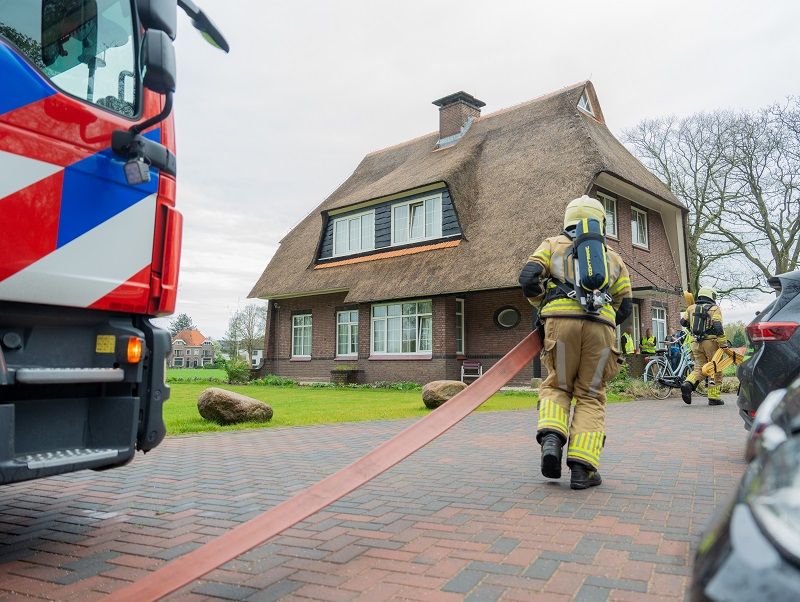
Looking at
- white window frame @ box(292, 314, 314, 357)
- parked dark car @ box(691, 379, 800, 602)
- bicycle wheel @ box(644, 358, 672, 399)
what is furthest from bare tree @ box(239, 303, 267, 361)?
parked dark car @ box(691, 379, 800, 602)

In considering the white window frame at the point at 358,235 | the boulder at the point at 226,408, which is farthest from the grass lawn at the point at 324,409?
the white window frame at the point at 358,235

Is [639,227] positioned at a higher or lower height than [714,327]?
higher

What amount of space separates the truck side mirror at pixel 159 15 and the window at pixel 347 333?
63.9ft

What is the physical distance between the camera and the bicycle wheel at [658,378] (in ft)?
47.6

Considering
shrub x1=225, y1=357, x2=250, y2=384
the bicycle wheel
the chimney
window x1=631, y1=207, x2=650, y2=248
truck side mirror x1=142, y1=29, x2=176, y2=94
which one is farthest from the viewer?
the chimney

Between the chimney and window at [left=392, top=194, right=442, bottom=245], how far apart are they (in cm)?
447

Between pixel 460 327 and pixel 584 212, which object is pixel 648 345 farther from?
pixel 584 212

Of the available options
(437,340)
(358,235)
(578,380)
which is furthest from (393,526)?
(358,235)

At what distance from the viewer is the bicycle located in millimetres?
13953

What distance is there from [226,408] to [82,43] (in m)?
6.84

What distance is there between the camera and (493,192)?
793 inches

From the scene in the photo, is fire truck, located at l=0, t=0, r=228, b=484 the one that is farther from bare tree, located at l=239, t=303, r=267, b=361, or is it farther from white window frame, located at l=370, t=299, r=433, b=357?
bare tree, located at l=239, t=303, r=267, b=361

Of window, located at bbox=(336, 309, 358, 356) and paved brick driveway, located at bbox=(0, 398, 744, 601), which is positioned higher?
window, located at bbox=(336, 309, 358, 356)

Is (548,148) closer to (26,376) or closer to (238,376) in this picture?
(238,376)
